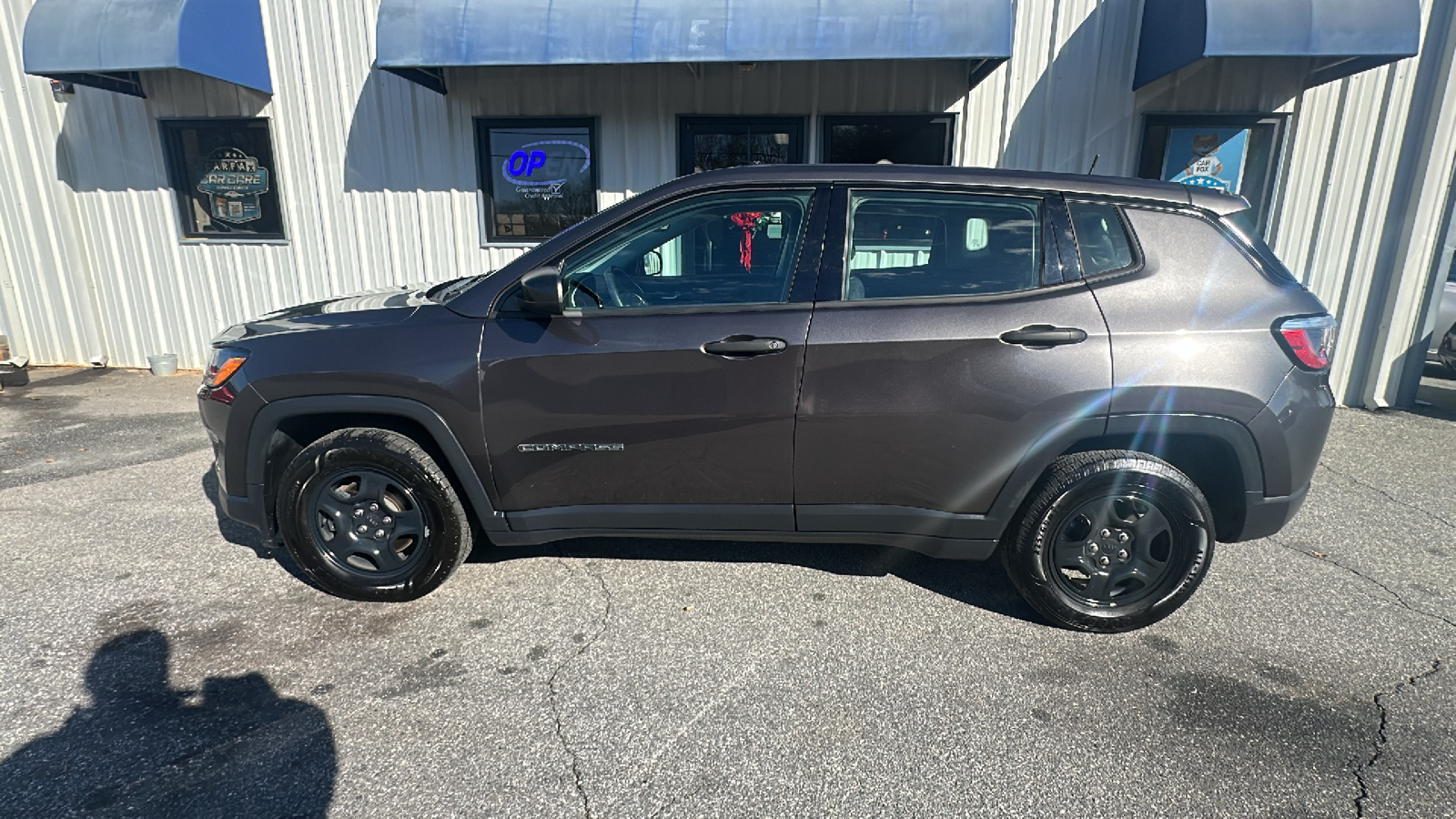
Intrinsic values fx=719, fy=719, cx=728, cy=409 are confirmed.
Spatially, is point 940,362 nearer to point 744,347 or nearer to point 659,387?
point 744,347

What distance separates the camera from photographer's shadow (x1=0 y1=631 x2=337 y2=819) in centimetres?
205

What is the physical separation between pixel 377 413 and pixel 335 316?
48cm

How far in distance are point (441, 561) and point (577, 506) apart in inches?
25.4

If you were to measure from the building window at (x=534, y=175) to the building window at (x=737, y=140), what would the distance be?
0.92 m

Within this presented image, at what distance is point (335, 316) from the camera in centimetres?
305

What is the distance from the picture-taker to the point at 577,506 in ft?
9.82

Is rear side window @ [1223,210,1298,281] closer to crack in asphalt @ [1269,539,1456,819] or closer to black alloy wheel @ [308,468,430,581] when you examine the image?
crack in asphalt @ [1269,539,1456,819]

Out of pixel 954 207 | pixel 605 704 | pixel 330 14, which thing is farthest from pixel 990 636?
pixel 330 14

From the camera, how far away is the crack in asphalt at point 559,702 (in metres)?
2.11

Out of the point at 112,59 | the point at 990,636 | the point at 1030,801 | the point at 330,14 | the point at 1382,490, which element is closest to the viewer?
the point at 1030,801

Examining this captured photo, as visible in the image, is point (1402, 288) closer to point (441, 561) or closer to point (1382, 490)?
point (1382, 490)

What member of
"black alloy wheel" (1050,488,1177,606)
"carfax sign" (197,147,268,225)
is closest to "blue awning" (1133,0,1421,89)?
"black alloy wheel" (1050,488,1177,606)

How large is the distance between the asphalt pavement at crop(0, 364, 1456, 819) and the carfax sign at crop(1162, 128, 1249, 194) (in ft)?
12.5

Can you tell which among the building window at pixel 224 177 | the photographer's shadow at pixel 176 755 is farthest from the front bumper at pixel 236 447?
the building window at pixel 224 177
